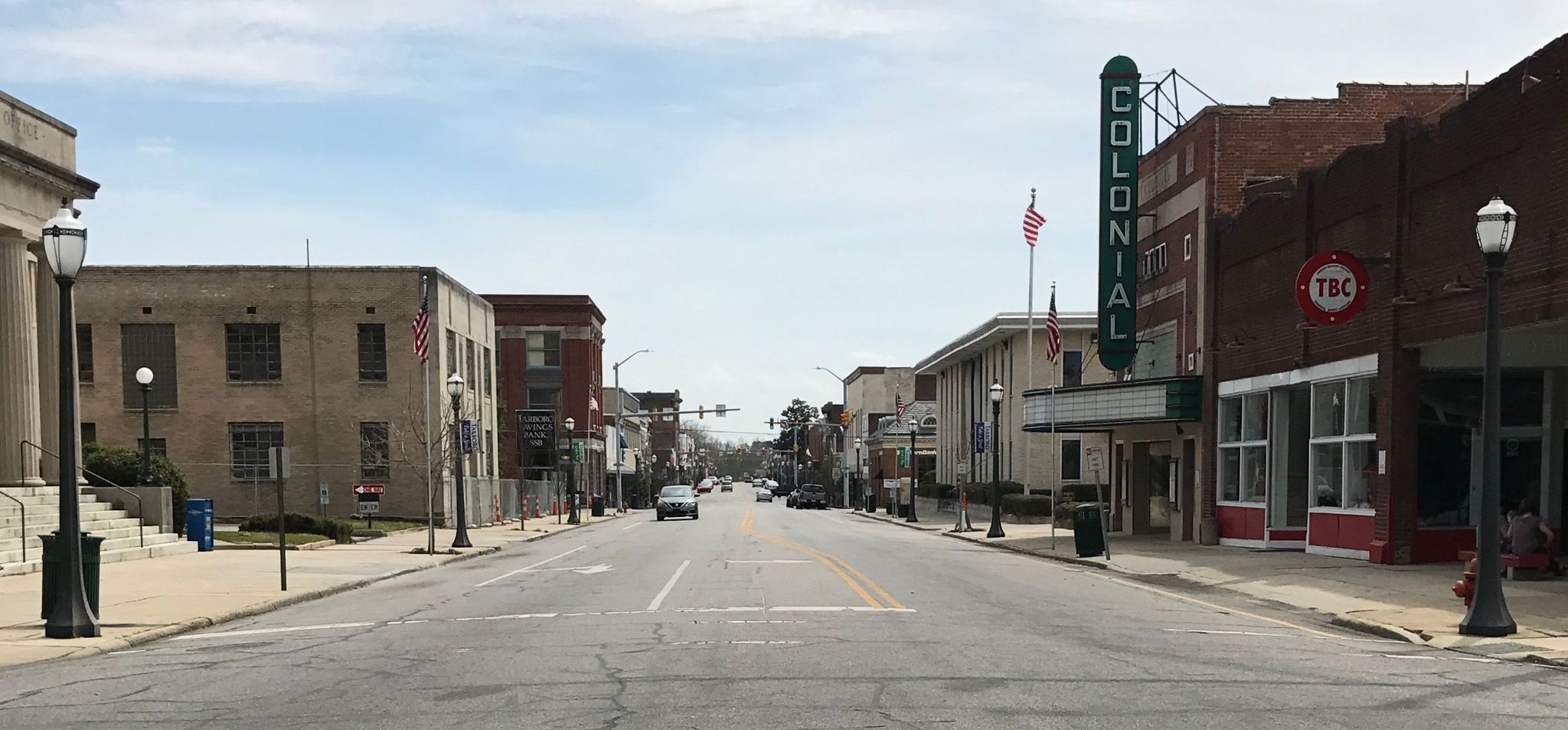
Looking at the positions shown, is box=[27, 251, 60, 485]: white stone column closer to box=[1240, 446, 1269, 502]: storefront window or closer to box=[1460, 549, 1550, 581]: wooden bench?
box=[1240, 446, 1269, 502]: storefront window

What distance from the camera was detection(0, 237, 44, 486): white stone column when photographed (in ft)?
91.5

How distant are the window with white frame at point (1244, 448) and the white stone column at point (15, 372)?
26.3 metres

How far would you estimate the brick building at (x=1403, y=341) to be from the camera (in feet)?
63.9

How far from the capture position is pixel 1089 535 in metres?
28.3

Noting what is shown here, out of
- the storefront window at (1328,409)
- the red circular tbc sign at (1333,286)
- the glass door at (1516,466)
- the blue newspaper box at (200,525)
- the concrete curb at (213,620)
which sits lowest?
the blue newspaper box at (200,525)

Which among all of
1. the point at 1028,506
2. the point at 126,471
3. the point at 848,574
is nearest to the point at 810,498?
the point at 1028,506

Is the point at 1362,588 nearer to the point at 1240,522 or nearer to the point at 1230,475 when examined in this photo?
the point at 1240,522

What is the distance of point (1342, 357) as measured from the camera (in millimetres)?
25562

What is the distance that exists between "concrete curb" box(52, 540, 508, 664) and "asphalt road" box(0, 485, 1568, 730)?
0.30 metres

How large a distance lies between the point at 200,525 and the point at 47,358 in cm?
506

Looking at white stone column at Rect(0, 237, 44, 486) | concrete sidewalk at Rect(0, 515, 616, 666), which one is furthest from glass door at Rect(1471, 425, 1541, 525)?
white stone column at Rect(0, 237, 44, 486)

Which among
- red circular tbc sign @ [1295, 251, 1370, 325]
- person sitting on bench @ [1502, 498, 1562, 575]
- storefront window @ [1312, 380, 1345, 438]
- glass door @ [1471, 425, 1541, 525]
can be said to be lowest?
person sitting on bench @ [1502, 498, 1562, 575]

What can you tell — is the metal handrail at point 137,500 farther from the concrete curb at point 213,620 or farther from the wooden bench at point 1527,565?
the wooden bench at point 1527,565

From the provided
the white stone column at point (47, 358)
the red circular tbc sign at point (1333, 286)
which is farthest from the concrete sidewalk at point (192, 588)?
the red circular tbc sign at point (1333, 286)
